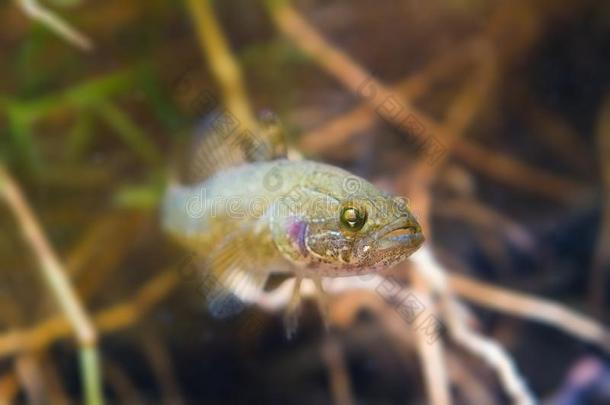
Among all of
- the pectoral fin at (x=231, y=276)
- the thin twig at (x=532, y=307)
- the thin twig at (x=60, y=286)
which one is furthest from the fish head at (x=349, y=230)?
the thin twig at (x=532, y=307)

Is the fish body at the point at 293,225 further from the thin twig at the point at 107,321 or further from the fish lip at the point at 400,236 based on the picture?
the thin twig at the point at 107,321

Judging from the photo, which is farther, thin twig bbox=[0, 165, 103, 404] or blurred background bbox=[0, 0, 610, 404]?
blurred background bbox=[0, 0, 610, 404]

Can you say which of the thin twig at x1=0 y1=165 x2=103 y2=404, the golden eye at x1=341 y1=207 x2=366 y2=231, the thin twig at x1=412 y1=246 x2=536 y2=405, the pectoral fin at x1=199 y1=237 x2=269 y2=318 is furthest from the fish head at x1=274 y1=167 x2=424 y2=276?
the thin twig at x1=0 y1=165 x2=103 y2=404

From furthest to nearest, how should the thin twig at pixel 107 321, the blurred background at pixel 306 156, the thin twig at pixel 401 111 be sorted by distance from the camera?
the thin twig at pixel 401 111 → the blurred background at pixel 306 156 → the thin twig at pixel 107 321

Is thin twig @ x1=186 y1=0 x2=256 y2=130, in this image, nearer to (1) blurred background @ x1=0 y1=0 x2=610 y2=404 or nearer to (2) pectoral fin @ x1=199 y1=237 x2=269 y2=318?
(1) blurred background @ x1=0 y1=0 x2=610 y2=404

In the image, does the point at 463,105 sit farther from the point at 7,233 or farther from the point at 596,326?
the point at 7,233

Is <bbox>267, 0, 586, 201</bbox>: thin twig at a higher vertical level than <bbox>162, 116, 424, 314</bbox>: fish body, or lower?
higher

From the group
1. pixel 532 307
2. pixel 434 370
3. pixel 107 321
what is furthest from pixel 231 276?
pixel 532 307

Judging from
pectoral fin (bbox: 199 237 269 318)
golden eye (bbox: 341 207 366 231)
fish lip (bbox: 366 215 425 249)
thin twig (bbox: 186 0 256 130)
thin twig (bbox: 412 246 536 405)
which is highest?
thin twig (bbox: 186 0 256 130)

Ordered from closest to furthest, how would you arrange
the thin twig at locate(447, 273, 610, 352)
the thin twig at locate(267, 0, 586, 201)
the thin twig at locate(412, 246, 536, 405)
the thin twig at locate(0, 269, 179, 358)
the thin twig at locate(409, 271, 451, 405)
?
the thin twig at locate(412, 246, 536, 405) < the thin twig at locate(409, 271, 451, 405) < the thin twig at locate(447, 273, 610, 352) < the thin twig at locate(0, 269, 179, 358) < the thin twig at locate(267, 0, 586, 201)
